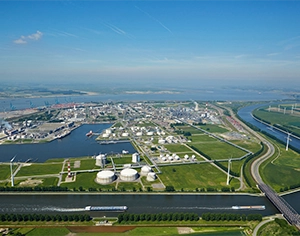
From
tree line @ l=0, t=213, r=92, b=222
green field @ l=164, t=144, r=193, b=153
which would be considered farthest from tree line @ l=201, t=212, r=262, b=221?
green field @ l=164, t=144, r=193, b=153

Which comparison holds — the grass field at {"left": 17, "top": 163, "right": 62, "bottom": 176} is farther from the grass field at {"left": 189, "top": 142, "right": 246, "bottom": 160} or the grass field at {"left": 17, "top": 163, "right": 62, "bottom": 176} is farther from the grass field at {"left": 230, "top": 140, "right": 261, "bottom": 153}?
the grass field at {"left": 230, "top": 140, "right": 261, "bottom": 153}

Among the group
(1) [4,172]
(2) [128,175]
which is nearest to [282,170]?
(2) [128,175]

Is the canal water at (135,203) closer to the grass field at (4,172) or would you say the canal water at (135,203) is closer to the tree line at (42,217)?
the tree line at (42,217)

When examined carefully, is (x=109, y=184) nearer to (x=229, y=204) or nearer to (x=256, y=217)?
(x=229, y=204)

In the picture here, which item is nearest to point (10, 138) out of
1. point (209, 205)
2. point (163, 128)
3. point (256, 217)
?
point (163, 128)

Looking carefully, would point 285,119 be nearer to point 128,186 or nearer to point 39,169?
point 128,186

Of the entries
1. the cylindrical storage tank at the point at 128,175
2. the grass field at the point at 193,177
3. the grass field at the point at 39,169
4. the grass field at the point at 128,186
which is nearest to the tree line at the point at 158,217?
the grass field at the point at 128,186
